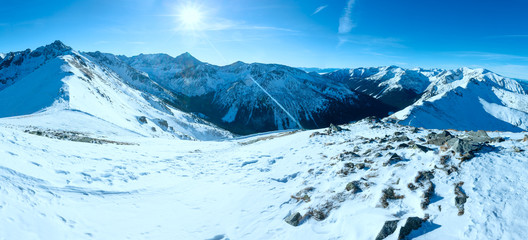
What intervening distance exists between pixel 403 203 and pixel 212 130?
103291 mm

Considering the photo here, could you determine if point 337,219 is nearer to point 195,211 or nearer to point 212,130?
point 195,211

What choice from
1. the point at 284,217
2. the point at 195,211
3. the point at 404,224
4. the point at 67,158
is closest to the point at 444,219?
the point at 404,224

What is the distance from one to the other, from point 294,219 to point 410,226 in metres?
4.39

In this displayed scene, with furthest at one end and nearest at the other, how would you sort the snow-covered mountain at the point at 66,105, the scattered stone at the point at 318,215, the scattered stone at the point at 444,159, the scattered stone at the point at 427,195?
the snow-covered mountain at the point at 66,105 < the scattered stone at the point at 444,159 < the scattered stone at the point at 318,215 < the scattered stone at the point at 427,195

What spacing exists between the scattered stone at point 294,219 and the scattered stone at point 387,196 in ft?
11.8

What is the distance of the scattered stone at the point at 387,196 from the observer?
31.3 feet

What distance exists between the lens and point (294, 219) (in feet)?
32.6

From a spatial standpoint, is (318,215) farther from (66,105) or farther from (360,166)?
(66,105)

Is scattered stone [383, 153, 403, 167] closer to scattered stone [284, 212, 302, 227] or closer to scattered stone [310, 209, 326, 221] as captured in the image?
scattered stone [310, 209, 326, 221]

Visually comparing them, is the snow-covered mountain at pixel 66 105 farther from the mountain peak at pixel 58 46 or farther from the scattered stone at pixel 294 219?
the mountain peak at pixel 58 46

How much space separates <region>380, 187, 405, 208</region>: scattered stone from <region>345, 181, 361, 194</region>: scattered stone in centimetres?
120

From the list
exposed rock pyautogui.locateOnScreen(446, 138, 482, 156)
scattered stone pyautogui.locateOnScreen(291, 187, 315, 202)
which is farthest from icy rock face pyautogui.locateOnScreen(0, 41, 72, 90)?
exposed rock pyautogui.locateOnScreen(446, 138, 482, 156)

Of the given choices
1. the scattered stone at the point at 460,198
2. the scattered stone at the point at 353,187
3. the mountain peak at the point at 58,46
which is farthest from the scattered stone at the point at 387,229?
the mountain peak at the point at 58,46

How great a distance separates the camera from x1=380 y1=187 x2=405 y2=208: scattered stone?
31.3 feet
